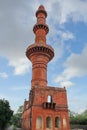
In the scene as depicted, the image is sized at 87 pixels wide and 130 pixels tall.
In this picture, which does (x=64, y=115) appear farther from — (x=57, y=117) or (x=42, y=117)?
(x=42, y=117)

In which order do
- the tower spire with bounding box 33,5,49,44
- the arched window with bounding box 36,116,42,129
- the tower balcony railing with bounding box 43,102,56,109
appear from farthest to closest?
the tower spire with bounding box 33,5,49,44, the tower balcony railing with bounding box 43,102,56,109, the arched window with bounding box 36,116,42,129

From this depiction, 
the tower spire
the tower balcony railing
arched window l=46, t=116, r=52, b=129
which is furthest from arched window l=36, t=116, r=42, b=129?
the tower spire

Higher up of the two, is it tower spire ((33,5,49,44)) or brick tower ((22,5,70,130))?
tower spire ((33,5,49,44))

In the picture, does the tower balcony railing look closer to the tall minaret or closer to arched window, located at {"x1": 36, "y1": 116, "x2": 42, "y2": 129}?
arched window, located at {"x1": 36, "y1": 116, "x2": 42, "y2": 129}

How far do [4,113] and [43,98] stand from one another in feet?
19.8

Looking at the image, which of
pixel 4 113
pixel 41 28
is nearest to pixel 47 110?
pixel 4 113

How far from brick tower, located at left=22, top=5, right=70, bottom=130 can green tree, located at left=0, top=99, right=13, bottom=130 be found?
2.74 metres

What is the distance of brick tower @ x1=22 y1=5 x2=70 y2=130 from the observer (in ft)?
86.7

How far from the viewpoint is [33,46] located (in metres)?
30.0

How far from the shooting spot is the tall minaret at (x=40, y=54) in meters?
29.2

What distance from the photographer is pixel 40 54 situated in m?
30.2

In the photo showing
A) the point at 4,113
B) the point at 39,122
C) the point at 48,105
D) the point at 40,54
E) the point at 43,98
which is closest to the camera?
the point at 39,122

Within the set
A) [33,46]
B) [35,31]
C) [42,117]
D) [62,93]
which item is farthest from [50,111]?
[35,31]

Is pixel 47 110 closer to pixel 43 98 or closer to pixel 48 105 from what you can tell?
pixel 48 105
